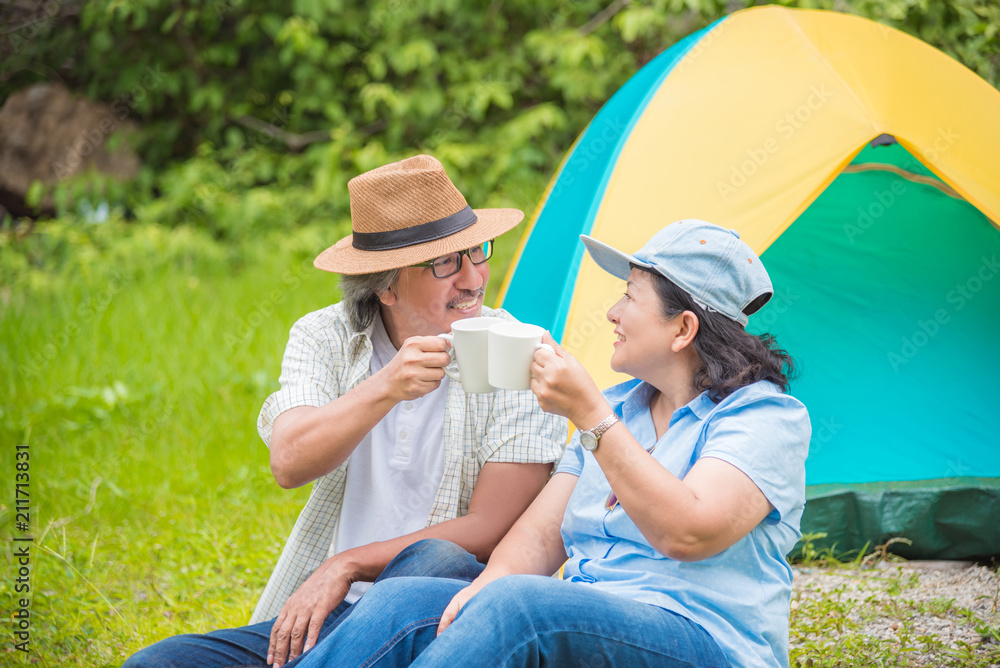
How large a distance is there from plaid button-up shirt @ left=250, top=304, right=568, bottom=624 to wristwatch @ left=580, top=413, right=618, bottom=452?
474mm

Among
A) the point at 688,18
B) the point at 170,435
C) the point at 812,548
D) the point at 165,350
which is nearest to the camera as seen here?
the point at 812,548

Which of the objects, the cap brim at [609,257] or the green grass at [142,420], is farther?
the green grass at [142,420]

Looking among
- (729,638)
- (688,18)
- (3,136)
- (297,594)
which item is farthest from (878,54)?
(3,136)

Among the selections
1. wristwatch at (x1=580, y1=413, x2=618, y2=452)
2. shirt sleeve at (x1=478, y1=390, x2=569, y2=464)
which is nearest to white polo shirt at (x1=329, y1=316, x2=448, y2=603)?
shirt sleeve at (x1=478, y1=390, x2=569, y2=464)

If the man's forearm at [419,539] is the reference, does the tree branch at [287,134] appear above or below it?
above

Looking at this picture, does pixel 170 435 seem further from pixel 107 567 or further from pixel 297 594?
pixel 297 594

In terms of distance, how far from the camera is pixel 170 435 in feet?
12.0

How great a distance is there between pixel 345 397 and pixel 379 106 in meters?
5.05

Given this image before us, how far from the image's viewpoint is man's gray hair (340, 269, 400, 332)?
184 cm

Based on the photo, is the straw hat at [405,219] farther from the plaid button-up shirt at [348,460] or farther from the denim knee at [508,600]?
the denim knee at [508,600]

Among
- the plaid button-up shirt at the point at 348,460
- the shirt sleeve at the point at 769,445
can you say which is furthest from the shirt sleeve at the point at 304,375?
the shirt sleeve at the point at 769,445

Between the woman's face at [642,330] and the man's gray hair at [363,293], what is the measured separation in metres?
0.52

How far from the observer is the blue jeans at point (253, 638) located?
1.55 m

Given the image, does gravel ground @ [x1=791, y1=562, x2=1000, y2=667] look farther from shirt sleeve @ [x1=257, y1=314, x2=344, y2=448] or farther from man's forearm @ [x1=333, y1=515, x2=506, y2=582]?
shirt sleeve @ [x1=257, y1=314, x2=344, y2=448]
